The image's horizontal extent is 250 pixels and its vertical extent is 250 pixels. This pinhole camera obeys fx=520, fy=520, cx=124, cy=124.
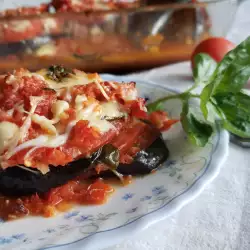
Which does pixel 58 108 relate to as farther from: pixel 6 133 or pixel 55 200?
pixel 55 200

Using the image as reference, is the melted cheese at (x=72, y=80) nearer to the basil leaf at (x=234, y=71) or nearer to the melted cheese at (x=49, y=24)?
the basil leaf at (x=234, y=71)

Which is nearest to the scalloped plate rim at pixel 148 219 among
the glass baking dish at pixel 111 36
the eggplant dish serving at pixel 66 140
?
the eggplant dish serving at pixel 66 140

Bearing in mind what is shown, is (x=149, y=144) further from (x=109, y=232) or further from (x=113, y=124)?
(x=109, y=232)

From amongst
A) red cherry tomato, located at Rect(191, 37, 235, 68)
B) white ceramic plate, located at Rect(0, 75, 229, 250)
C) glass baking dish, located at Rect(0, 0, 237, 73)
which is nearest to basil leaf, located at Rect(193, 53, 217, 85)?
white ceramic plate, located at Rect(0, 75, 229, 250)

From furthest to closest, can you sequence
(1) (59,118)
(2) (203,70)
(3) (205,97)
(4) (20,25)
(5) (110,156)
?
(4) (20,25)
(2) (203,70)
(3) (205,97)
(5) (110,156)
(1) (59,118)

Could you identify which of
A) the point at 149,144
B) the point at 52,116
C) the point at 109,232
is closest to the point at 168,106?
the point at 149,144

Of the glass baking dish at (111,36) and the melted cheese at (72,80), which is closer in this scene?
the melted cheese at (72,80)

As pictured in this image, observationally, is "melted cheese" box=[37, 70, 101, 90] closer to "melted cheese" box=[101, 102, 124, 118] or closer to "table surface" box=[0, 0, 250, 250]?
"melted cheese" box=[101, 102, 124, 118]

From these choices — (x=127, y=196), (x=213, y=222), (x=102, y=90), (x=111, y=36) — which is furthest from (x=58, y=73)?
(x=111, y=36)
